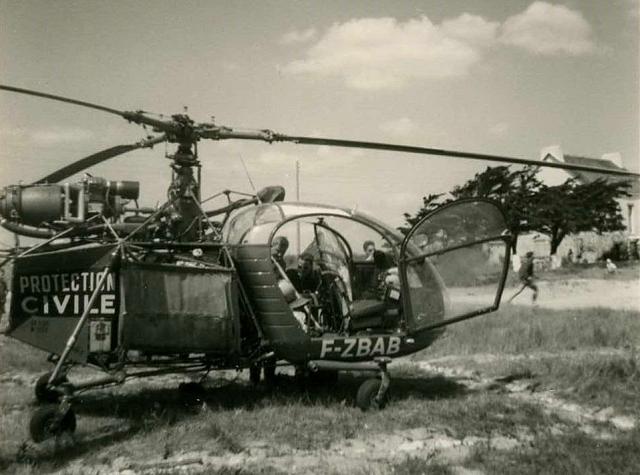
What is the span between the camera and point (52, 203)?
6.68m

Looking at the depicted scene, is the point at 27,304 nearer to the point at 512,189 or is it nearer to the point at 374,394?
the point at 374,394

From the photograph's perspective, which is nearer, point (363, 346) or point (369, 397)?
point (369, 397)

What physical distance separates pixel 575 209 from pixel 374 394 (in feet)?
94.8

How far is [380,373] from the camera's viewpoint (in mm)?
7504

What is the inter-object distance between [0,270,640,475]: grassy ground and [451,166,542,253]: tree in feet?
74.8

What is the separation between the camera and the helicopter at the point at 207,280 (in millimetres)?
6516

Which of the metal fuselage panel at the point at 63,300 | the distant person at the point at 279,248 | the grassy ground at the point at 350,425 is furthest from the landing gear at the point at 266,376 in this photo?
the metal fuselage panel at the point at 63,300

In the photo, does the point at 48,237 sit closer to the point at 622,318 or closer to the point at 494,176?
the point at 622,318

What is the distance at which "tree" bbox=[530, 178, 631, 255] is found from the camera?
33.1 meters

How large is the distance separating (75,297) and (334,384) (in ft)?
12.8

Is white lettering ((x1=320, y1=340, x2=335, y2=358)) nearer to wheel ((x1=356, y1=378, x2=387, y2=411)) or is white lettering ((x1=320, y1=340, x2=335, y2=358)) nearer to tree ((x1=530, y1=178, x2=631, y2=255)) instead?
wheel ((x1=356, y1=378, x2=387, y2=411))

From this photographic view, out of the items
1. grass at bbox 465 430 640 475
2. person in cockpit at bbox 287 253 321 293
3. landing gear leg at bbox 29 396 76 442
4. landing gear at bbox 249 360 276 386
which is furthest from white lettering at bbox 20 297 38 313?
grass at bbox 465 430 640 475

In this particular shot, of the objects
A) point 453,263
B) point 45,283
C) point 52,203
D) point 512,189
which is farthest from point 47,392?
point 512,189

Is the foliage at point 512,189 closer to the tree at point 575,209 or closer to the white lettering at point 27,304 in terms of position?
the tree at point 575,209
